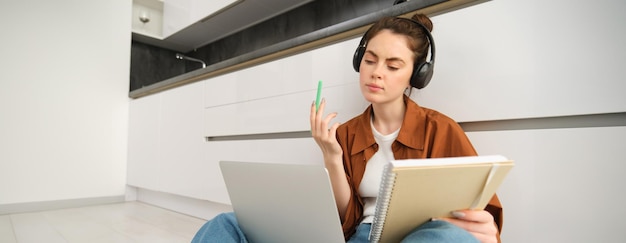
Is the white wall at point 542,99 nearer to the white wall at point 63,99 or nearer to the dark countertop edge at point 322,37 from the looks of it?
the dark countertop edge at point 322,37

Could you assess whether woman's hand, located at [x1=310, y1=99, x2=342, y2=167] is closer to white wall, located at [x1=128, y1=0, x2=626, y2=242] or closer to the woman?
the woman

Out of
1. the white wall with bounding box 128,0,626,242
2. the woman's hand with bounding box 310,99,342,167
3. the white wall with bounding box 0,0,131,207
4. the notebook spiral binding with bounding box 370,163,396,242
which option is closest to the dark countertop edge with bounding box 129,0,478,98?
the white wall with bounding box 128,0,626,242

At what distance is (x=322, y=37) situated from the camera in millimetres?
1311

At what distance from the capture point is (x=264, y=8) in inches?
93.9

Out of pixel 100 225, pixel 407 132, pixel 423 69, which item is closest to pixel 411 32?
pixel 423 69

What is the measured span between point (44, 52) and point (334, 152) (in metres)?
2.56

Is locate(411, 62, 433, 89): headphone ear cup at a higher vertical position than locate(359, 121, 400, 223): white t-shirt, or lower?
higher

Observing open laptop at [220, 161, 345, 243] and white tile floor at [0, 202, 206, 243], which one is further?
white tile floor at [0, 202, 206, 243]

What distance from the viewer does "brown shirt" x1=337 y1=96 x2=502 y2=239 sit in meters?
0.78

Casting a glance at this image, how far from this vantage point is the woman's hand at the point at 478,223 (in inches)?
24.7

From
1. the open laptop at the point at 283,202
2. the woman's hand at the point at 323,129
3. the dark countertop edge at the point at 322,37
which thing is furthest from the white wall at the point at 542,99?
the open laptop at the point at 283,202

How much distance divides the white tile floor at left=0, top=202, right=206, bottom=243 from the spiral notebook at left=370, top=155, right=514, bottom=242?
1.27 metres

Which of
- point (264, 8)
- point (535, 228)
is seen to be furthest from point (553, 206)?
point (264, 8)

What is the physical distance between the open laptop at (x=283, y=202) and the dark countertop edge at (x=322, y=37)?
0.66 meters
